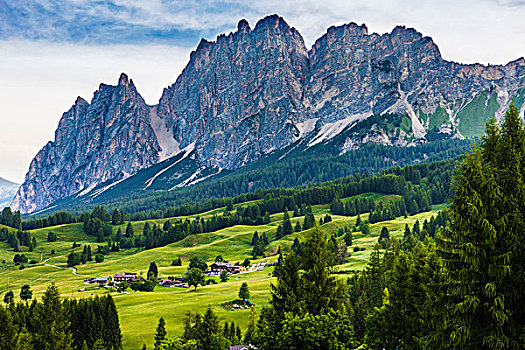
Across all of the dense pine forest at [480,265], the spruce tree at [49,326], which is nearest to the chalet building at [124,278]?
the spruce tree at [49,326]

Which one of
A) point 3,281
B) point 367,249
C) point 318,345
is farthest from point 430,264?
point 3,281

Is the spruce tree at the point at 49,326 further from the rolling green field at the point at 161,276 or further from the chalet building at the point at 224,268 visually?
the chalet building at the point at 224,268

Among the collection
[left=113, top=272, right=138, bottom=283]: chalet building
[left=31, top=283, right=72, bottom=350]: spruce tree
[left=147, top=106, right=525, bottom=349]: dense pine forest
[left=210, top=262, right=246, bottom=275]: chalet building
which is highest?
[left=147, top=106, right=525, bottom=349]: dense pine forest

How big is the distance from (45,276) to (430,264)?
153 metres

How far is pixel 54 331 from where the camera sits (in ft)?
173

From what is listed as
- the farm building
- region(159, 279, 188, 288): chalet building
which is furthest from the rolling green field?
region(159, 279, 188, 288): chalet building

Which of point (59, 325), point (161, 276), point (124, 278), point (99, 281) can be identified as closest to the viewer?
point (59, 325)

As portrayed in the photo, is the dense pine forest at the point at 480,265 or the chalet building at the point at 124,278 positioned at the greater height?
the dense pine forest at the point at 480,265

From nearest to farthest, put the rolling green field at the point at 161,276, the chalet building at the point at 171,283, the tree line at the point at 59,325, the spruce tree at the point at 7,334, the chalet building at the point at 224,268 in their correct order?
the spruce tree at the point at 7,334, the tree line at the point at 59,325, the rolling green field at the point at 161,276, the chalet building at the point at 171,283, the chalet building at the point at 224,268

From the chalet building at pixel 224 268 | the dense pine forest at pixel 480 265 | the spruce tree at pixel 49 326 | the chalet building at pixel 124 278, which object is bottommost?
the chalet building at pixel 224 268

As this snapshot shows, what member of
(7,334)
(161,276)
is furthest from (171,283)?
(7,334)

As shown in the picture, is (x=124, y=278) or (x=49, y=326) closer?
(x=49, y=326)

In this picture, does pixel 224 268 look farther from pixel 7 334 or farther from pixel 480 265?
pixel 480 265

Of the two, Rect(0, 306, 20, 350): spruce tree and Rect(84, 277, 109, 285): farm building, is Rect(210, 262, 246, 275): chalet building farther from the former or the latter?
Rect(0, 306, 20, 350): spruce tree
